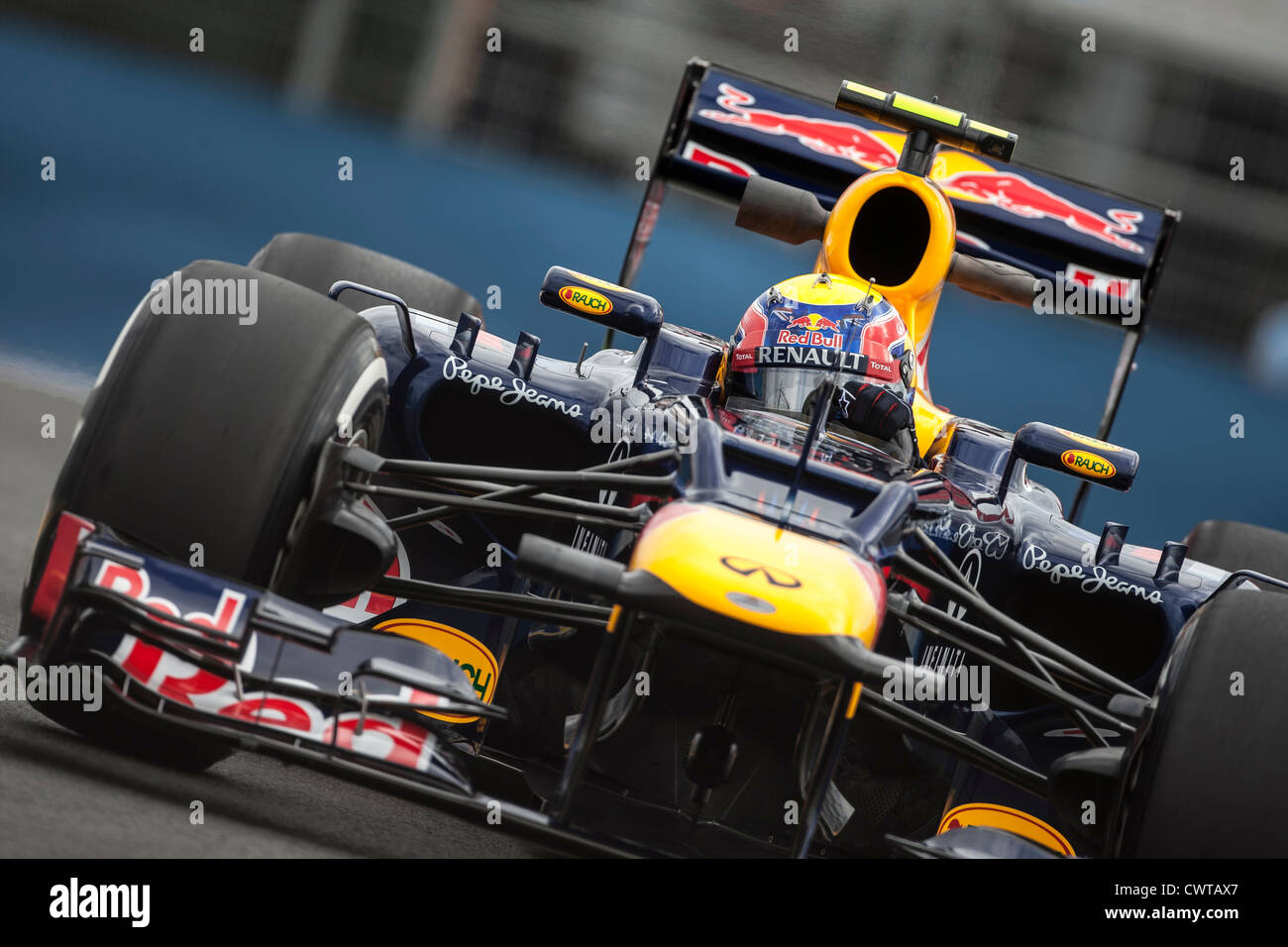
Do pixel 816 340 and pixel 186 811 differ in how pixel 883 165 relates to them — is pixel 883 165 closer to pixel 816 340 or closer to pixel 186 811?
pixel 816 340

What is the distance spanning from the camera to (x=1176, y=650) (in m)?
3.30

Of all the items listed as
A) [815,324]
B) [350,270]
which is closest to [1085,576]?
[815,324]

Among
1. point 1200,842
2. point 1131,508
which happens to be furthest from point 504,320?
point 1200,842

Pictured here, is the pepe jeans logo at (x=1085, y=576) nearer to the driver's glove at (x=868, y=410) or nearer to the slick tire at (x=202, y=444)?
the driver's glove at (x=868, y=410)

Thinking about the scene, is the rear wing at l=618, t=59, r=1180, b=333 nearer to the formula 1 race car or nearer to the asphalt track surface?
the formula 1 race car

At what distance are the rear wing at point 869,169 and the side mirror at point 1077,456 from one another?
182 centimetres

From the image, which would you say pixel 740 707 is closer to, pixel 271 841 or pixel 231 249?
pixel 271 841

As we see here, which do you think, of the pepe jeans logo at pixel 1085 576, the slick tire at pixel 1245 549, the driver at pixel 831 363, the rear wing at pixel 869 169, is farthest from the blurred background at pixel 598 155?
the pepe jeans logo at pixel 1085 576

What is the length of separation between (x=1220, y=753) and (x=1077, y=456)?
130cm

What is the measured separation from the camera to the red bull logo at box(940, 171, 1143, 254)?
19.2 ft

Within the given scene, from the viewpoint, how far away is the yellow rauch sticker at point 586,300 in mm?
4277

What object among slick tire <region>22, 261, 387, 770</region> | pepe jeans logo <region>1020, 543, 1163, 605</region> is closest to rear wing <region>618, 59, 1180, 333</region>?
pepe jeans logo <region>1020, 543, 1163, 605</region>

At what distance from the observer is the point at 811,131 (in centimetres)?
588

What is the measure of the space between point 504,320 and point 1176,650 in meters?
6.68
